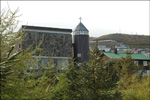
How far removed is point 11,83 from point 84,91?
4.30 m

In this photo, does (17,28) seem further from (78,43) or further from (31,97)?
(78,43)

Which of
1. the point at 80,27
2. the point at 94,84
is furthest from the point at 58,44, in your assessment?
the point at 94,84

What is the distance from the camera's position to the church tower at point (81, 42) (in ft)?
90.4

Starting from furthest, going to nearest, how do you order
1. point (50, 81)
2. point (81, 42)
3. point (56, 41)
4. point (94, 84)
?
point (81, 42)
point (56, 41)
point (94, 84)
point (50, 81)

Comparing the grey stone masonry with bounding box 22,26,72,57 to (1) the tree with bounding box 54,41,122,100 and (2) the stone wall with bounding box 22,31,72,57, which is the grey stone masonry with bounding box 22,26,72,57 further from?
(1) the tree with bounding box 54,41,122,100

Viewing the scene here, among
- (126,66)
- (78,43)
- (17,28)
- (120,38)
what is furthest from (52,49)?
(120,38)

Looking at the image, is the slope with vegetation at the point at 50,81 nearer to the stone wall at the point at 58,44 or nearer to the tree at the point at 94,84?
the tree at the point at 94,84

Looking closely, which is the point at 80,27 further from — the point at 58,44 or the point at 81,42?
the point at 58,44

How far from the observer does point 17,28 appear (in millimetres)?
5996

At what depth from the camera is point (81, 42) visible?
2752cm

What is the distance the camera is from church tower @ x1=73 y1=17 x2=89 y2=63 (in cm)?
2755

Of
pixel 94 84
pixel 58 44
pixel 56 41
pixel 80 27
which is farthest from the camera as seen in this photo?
pixel 80 27

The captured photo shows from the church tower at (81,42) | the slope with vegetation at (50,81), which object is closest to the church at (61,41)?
the church tower at (81,42)

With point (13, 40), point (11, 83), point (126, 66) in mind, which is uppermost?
point (13, 40)
